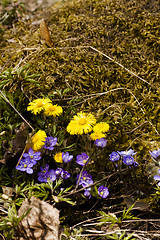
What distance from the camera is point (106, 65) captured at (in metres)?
2.42

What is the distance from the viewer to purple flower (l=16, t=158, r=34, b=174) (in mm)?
1755

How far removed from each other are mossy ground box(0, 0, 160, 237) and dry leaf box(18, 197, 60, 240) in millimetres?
645

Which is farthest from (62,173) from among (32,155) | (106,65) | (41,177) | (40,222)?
(106,65)

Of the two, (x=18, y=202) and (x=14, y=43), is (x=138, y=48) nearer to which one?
(x=14, y=43)

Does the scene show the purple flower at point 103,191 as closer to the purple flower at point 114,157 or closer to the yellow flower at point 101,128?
the purple flower at point 114,157

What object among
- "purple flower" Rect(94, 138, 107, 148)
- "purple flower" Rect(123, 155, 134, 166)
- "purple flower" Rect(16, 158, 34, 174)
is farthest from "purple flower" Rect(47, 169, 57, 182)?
"purple flower" Rect(123, 155, 134, 166)

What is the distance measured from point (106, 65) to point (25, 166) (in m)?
1.26

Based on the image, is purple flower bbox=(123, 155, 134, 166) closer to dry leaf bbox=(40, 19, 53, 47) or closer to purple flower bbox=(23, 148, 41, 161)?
purple flower bbox=(23, 148, 41, 161)

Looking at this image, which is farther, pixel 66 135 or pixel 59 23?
pixel 59 23

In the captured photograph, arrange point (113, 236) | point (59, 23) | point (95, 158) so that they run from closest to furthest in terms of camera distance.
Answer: point (113, 236)
point (95, 158)
point (59, 23)

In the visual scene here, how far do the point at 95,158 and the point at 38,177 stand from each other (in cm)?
46

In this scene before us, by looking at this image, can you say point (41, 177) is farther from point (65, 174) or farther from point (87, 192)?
point (87, 192)

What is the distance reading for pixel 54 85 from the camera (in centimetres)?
239

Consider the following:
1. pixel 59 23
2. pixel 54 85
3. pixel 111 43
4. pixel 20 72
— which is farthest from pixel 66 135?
pixel 59 23
